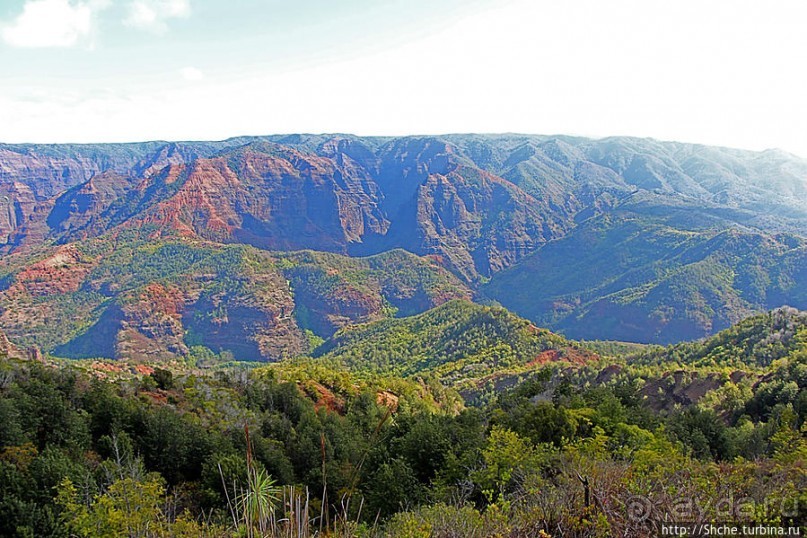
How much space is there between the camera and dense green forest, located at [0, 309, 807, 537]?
1197cm

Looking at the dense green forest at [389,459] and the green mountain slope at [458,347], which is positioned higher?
the dense green forest at [389,459]

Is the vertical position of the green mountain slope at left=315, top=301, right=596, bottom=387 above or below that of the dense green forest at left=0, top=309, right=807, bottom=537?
below

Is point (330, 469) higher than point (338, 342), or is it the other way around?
point (330, 469)

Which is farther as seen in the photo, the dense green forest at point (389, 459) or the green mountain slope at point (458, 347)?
the green mountain slope at point (458, 347)

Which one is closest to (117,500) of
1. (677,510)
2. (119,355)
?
(677,510)

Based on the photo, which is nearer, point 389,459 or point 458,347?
point 389,459

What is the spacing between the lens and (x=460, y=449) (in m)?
37.4

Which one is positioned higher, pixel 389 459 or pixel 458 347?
pixel 389 459

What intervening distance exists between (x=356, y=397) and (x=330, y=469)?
3717 centimetres

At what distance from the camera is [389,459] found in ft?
130

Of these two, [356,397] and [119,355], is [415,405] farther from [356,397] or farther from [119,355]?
[119,355]

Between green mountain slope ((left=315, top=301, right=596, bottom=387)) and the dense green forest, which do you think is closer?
the dense green forest

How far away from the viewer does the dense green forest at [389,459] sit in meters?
12.0

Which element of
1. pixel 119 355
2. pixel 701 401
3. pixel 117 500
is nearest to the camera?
pixel 117 500
